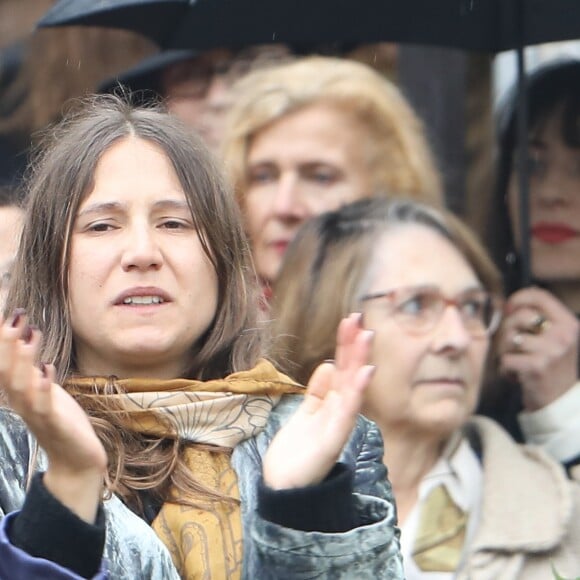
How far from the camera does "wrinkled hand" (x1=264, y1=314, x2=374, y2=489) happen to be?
2412 mm

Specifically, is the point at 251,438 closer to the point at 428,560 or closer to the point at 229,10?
the point at 428,560

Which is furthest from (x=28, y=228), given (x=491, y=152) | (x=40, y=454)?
(x=491, y=152)

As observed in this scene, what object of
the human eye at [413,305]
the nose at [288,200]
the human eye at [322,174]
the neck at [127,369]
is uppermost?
the human eye at [322,174]

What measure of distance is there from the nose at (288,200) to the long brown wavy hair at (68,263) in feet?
4.34

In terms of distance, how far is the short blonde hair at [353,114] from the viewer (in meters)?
4.42

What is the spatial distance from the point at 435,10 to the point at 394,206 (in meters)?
0.71

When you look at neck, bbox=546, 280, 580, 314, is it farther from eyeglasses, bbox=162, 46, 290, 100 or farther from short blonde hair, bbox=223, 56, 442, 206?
eyeglasses, bbox=162, 46, 290, 100

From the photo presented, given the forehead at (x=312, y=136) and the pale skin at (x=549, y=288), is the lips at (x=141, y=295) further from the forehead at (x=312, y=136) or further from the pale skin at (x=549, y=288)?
the forehead at (x=312, y=136)

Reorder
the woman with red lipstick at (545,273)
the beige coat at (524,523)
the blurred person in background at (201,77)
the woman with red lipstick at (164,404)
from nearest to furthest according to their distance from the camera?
the woman with red lipstick at (164,404) → the beige coat at (524,523) → the woman with red lipstick at (545,273) → the blurred person in background at (201,77)

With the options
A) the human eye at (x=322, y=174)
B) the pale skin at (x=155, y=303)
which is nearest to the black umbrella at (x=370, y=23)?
the human eye at (x=322, y=174)

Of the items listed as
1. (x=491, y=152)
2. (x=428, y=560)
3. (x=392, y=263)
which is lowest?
(x=428, y=560)

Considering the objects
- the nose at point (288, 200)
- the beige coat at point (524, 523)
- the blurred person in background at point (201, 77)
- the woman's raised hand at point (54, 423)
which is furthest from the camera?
the blurred person in background at point (201, 77)

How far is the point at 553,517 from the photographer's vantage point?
3484 mm

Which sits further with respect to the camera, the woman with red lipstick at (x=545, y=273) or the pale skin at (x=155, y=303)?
the woman with red lipstick at (x=545, y=273)
